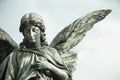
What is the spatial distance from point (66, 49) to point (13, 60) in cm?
161

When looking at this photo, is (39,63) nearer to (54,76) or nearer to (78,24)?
(54,76)

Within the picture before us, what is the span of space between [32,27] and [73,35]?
1.48 meters

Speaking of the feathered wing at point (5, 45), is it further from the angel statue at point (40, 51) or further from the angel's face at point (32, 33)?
the angel's face at point (32, 33)

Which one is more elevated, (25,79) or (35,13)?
(35,13)

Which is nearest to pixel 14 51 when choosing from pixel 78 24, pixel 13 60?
pixel 13 60

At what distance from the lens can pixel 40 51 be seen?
75.7 feet

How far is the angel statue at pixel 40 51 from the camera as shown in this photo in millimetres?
22688

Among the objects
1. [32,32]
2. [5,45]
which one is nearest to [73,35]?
[32,32]

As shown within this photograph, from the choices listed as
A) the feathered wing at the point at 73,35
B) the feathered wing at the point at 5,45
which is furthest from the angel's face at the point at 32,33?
the feathered wing at the point at 73,35

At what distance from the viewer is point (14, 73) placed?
22781 millimetres

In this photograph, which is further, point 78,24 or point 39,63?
point 78,24

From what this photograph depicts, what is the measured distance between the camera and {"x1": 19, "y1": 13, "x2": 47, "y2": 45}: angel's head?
23.2m

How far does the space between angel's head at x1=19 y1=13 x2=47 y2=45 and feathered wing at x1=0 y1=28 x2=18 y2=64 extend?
69 cm

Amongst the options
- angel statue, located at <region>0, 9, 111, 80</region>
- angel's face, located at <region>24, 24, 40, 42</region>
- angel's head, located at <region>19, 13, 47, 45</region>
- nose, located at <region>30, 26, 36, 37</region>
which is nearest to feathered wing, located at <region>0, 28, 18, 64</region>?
angel statue, located at <region>0, 9, 111, 80</region>
